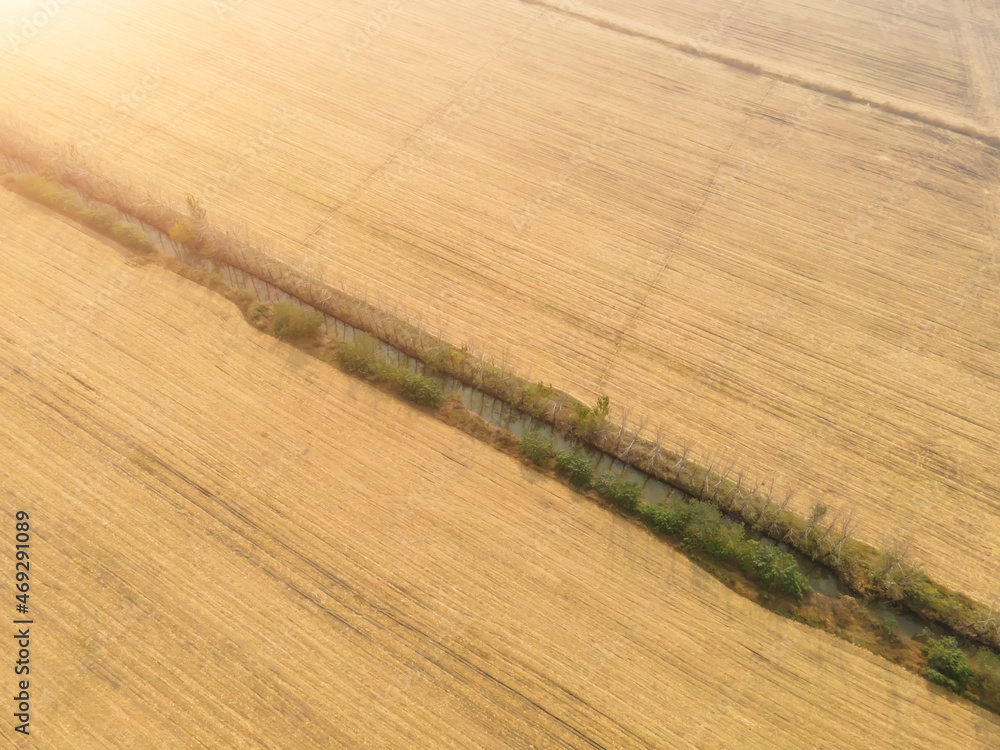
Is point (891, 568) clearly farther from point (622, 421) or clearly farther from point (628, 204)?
point (628, 204)

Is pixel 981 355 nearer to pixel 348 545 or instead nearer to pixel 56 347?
pixel 348 545
